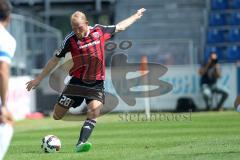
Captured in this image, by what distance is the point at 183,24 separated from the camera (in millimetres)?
33031

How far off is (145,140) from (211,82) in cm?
1305

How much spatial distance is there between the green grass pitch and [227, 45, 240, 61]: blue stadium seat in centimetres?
850

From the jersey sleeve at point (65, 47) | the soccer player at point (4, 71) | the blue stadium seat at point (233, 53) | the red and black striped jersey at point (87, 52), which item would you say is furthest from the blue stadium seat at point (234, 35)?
the soccer player at point (4, 71)

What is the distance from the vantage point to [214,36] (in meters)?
31.5

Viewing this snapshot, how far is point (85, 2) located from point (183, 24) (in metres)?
5.27

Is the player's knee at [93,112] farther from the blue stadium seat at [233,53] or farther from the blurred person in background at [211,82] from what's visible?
the blue stadium seat at [233,53]

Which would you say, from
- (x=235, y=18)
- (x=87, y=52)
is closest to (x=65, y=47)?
(x=87, y=52)

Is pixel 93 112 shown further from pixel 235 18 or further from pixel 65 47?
pixel 235 18

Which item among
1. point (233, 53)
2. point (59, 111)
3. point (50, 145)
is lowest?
point (233, 53)

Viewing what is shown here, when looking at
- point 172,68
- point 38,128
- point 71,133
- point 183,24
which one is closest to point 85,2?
point 183,24

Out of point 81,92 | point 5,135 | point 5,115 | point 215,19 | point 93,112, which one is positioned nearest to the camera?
point 5,115

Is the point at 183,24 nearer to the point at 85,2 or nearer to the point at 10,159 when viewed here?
the point at 85,2

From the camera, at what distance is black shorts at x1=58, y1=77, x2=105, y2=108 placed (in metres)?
13.4

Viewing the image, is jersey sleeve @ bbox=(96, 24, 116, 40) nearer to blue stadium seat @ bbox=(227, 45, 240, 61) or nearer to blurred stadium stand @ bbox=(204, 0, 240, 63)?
blurred stadium stand @ bbox=(204, 0, 240, 63)
